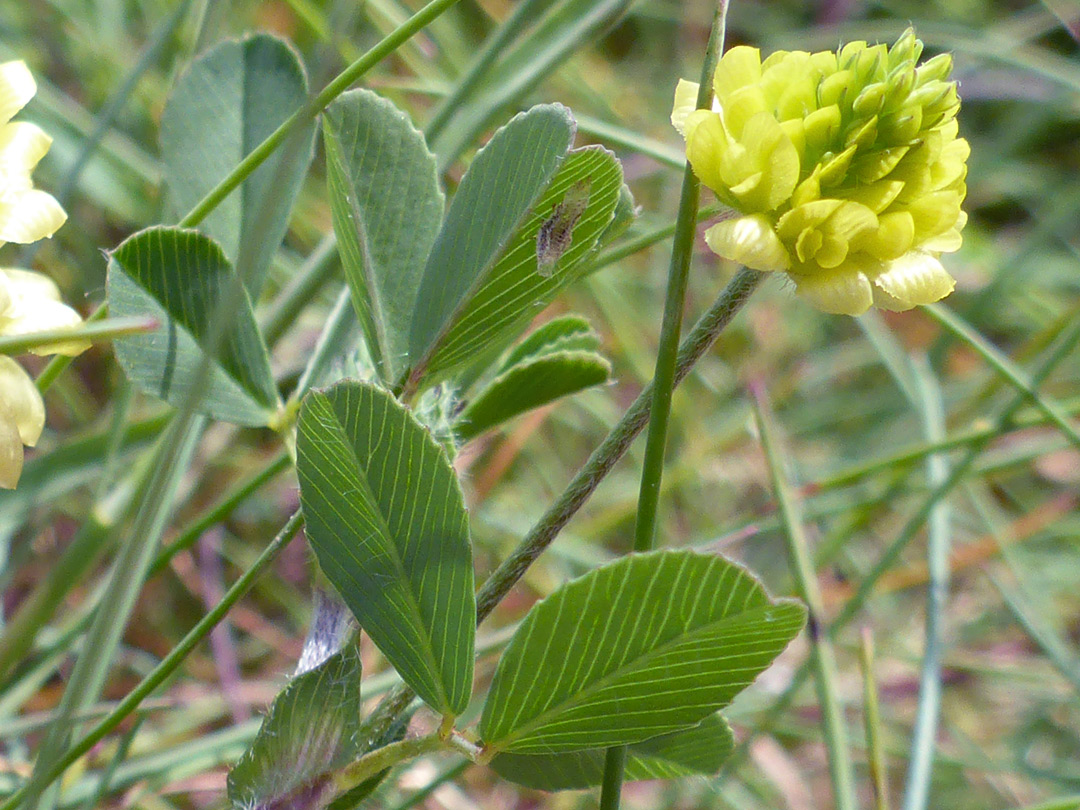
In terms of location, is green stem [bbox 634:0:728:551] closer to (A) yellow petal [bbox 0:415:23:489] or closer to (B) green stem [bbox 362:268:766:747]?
(B) green stem [bbox 362:268:766:747]

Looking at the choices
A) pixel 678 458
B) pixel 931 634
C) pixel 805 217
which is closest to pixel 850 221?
pixel 805 217

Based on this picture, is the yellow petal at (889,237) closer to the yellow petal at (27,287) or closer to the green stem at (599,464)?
the green stem at (599,464)

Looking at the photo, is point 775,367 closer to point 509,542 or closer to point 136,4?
point 509,542

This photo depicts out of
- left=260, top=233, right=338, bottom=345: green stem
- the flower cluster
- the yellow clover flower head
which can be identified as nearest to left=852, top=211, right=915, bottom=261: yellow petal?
the yellow clover flower head

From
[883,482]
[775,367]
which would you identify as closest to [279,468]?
[883,482]

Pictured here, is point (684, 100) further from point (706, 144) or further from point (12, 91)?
point (12, 91)

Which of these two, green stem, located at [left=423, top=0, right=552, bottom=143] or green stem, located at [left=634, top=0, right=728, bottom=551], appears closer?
green stem, located at [left=634, top=0, right=728, bottom=551]

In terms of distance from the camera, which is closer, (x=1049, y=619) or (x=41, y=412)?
(x=41, y=412)
